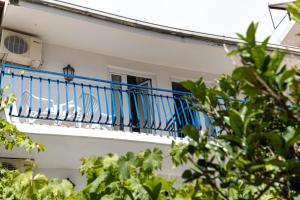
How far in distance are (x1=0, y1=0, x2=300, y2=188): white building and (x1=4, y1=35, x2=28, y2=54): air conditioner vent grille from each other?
2 centimetres

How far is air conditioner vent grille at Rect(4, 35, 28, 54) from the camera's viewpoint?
7.86 metres

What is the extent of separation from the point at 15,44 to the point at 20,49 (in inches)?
6.2

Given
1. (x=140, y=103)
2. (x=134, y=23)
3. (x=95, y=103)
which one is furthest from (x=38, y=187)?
(x=140, y=103)

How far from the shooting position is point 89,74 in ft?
29.4

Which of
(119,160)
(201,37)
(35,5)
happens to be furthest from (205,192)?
(201,37)

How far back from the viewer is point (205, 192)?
2.37 metres

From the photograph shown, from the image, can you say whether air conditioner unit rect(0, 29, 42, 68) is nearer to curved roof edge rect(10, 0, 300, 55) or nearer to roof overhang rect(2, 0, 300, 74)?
roof overhang rect(2, 0, 300, 74)

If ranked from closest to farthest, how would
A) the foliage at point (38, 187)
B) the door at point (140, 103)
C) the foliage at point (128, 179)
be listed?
the foliage at point (128, 179) → the foliage at point (38, 187) → the door at point (140, 103)

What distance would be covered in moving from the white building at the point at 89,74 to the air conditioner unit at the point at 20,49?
0.8 inches

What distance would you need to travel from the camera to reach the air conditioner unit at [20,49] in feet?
25.5

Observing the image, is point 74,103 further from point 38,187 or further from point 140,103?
point 38,187

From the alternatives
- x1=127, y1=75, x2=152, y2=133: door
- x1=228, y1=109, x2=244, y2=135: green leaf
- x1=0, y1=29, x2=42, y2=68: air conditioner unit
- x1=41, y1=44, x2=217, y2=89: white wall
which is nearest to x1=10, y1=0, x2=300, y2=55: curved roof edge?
x1=0, y1=29, x2=42, y2=68: air conditioner unit

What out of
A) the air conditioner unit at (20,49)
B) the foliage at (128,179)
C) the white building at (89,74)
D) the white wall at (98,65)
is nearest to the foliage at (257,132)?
the foliage at (128,179)

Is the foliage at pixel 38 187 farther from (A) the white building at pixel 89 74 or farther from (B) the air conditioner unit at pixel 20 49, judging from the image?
(B) the air conditioner unit at pixel 20 49
